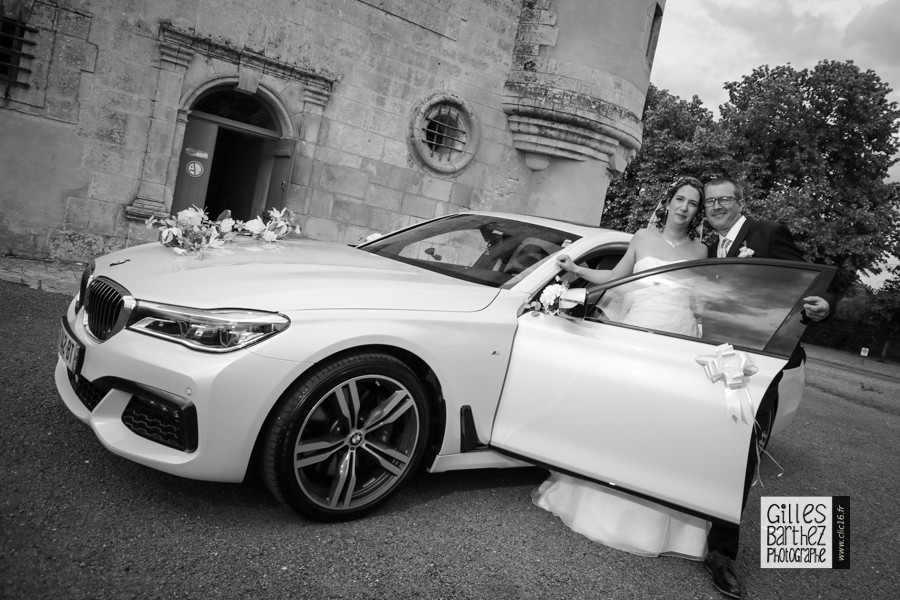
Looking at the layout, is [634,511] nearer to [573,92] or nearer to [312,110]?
[312,110]

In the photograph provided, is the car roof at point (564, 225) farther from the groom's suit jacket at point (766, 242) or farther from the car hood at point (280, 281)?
the car hood at point (280, 281)

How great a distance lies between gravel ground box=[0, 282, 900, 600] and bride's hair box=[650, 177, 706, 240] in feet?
5.63

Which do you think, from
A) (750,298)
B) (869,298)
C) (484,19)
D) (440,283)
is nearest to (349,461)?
(440,283)

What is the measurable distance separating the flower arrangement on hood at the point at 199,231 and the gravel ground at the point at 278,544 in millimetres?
1078

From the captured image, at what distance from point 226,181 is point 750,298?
39.8 feet

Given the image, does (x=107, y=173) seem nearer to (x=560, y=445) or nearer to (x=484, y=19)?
(x=484, y=19)

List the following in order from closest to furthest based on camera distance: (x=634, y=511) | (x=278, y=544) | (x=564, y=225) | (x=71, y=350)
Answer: (x=278, y=544) < (x=71, y=350) < (x=634, y=511) < (x=564, y=225)

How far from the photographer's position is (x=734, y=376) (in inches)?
109

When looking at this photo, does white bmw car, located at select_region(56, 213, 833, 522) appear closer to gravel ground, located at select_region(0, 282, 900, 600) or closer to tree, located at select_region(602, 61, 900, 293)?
gravel ground, located at select_region(0, 282, 900, 600)

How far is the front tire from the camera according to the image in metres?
2.62

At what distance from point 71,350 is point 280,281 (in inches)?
39.9

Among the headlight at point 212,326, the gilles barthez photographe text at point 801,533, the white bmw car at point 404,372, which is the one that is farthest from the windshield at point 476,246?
the gilles barthez photographe text at point 801,533

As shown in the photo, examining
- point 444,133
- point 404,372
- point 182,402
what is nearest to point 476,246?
point 404,372

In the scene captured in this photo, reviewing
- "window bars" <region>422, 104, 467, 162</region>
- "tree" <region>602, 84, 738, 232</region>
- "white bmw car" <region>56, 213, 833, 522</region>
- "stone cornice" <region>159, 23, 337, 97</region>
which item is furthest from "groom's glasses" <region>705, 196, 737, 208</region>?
"tree" <region>602, 84, 738, 232</region>
